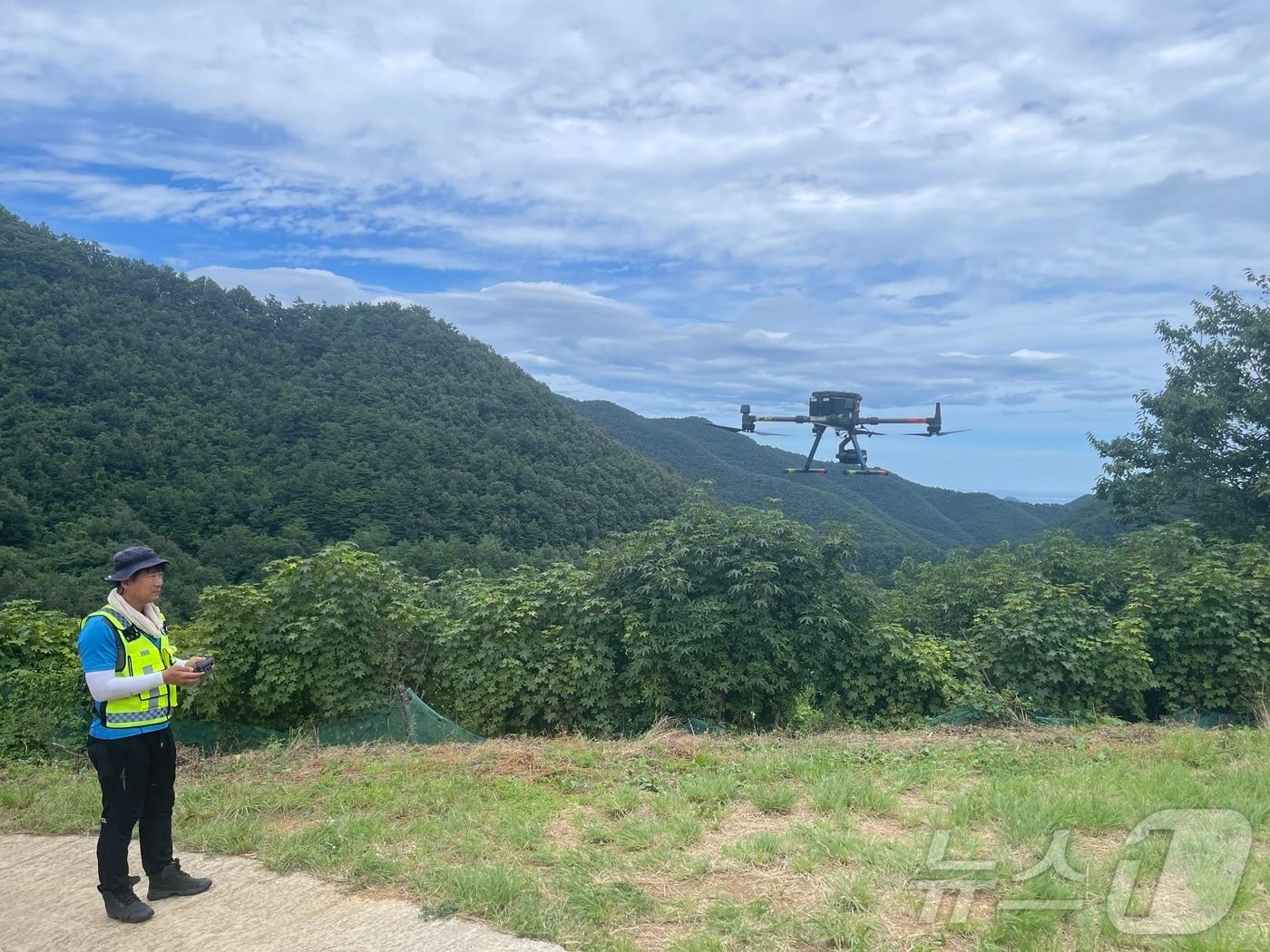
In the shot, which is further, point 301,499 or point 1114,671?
point 301,499

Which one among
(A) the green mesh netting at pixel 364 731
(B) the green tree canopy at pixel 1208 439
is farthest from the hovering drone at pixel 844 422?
(A) the green mesh netting at pixel 364 731

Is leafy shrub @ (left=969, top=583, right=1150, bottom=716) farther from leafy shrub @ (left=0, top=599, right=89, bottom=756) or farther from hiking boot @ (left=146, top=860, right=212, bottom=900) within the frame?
leafy shrub @ (left=0, top=599, right=89, bottom=756)

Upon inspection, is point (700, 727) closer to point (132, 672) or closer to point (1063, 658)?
point (1063, 658)

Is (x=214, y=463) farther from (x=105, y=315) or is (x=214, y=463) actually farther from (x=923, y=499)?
(x=923, y=499)

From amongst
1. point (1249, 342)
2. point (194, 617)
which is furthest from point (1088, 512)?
point (194, 617)

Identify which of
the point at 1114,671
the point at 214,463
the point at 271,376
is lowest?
the point at 1114,671

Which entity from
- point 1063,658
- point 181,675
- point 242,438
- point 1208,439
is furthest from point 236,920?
point 242,438

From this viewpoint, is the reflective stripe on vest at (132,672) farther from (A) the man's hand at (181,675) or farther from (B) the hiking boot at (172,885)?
(B) the hiking boot at (172,885)

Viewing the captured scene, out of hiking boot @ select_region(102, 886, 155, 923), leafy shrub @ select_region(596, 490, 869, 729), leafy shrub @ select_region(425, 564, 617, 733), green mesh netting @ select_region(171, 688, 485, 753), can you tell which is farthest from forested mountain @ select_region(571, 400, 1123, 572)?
hiking boot @ select_region(102, 886, 155, 923)
